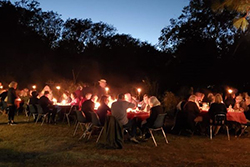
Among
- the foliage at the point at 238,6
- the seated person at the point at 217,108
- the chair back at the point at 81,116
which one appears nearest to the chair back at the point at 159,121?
the seated person at the point at 217,108

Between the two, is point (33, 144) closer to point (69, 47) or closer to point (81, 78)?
point (81, 78)

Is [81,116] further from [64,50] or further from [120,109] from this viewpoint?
[64,50]

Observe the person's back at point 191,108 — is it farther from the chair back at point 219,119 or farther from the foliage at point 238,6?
the foliage at point 238,6

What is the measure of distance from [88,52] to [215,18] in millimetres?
17122

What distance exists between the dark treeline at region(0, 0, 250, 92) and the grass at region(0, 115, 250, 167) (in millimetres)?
4794

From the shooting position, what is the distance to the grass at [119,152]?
6.05 meters

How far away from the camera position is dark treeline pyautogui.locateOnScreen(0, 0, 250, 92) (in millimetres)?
19016

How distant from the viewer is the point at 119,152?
6832mm

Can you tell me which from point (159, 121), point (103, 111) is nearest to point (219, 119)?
point (159, 121)

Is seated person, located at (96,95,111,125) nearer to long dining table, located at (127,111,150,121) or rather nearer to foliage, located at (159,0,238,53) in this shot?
long dining table, located at (127,111,150,121)

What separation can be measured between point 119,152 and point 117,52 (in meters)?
26.5

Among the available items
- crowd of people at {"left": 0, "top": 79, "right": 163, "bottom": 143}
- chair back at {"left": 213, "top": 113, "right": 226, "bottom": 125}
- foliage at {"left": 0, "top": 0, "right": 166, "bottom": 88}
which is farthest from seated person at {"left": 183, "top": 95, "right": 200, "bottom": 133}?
foliage at {"left": 0, "top": 0, "right": 166, "bottom": 88}

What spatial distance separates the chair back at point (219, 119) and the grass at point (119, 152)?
0.47 meters

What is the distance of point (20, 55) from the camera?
2798 centimetres
